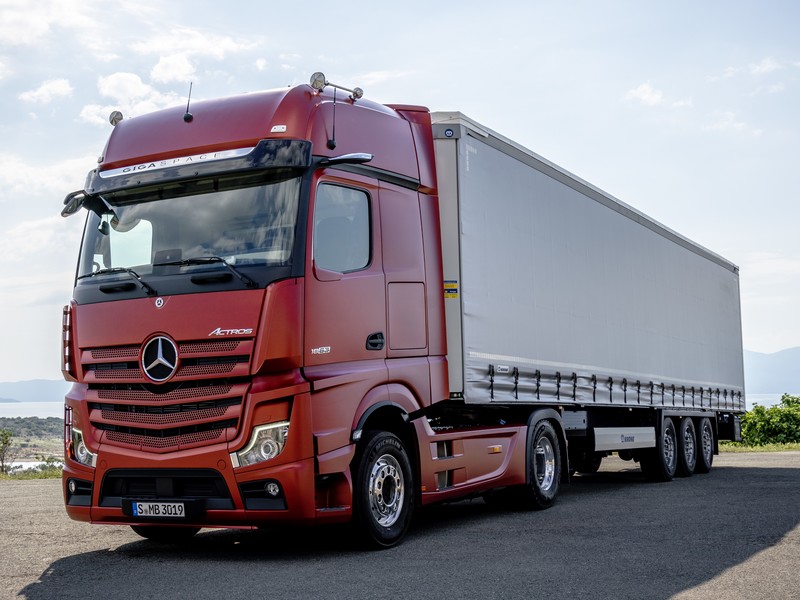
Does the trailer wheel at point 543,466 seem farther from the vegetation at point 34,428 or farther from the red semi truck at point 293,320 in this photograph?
the vegetation at point 34,428

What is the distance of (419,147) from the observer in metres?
9.81

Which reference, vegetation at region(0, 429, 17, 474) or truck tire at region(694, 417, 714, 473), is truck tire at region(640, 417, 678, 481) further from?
vegetation at region(0, 429, 17, 474)

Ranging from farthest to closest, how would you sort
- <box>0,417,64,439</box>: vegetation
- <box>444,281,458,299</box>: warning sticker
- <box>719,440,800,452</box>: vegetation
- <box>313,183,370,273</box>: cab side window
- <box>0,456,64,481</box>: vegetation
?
<box>719,440,800,452</box>: vegetation → <box>0,456,64,481</box>: vegetation → <box>444,281,458,299</box>: warning sticker → <box>0,417,64,439</box>: vegetation → <box>313,183,370,273</box>: cab side window

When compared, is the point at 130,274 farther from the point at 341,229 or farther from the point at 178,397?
the point at 341,229

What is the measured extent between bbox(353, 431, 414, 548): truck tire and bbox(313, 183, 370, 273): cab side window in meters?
1.45

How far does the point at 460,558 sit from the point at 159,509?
7.74ft

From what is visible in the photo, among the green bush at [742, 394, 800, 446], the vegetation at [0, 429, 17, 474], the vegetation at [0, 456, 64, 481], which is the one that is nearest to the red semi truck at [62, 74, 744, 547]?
the vegetation at [0, 456, 64, 481]

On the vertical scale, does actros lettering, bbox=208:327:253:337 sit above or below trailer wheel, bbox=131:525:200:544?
above

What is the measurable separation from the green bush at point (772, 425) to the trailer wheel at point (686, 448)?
58.9 ft

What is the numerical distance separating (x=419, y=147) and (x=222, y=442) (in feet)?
11.8

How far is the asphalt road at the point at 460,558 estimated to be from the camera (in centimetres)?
669

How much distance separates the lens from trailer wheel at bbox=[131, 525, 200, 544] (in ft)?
30.5

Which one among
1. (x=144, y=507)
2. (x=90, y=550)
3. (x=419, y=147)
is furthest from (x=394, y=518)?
(x=419, y=147)

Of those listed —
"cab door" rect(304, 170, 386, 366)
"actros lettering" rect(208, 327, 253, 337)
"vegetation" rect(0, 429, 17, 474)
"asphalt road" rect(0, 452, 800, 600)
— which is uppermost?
"cab door" rect(304, 170, 386, 366)
